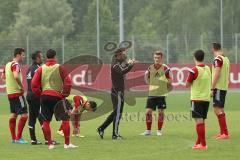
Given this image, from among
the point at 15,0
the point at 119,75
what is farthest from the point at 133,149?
the point at 15,0

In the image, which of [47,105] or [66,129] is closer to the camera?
[66,129]

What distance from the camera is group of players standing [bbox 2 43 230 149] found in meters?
14.7

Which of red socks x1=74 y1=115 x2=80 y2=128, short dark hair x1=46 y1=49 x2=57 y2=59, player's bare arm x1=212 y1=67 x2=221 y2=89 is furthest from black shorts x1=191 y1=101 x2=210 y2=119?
red socks x1=74 y1=115 x2=80 y2=128

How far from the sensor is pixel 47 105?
584 inches

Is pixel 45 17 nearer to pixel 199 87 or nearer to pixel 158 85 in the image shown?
pixel 158 85

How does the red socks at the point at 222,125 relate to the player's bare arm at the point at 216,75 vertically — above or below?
below

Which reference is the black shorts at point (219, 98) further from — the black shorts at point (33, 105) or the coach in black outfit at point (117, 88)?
the black shorts at point (33, 105)

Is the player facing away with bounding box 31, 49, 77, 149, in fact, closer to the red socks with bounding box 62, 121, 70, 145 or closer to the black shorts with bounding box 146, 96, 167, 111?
the red socks with bounding box 62, 121, 70, 145

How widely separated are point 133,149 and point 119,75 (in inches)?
128

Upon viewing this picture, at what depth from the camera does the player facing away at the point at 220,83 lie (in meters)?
16.6

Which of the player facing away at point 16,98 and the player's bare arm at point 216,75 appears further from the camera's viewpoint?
the player's bare arm at point 216,75

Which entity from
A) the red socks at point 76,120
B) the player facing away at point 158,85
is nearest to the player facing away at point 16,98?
the red socks at point 76,120

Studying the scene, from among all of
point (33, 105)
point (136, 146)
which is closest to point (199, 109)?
point (136, 146)

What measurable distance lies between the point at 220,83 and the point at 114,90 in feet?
8.27
